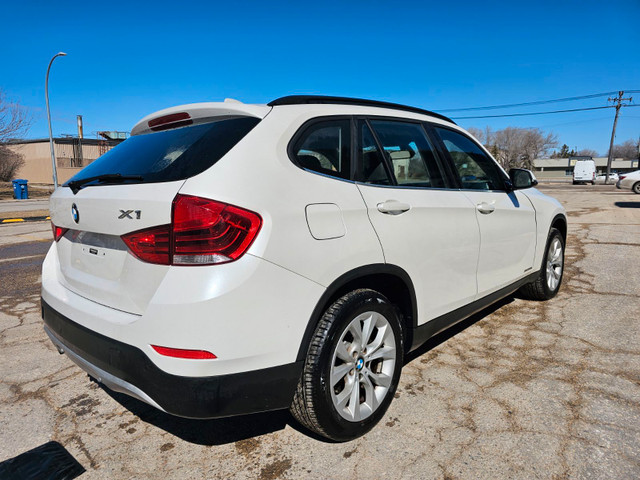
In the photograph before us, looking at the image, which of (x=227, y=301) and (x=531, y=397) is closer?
(x=227, y=301)

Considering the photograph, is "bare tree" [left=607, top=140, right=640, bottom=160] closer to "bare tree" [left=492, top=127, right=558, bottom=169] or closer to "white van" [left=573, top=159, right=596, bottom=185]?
"bare tree" [left=492, top=127, right=558, bottom=169]

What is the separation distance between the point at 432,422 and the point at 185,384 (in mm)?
1404

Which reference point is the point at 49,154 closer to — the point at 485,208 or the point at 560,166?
the point at 485,208

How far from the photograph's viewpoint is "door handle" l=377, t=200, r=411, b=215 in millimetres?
2221

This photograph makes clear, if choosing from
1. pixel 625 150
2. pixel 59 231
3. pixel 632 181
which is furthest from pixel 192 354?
pixel 625 150

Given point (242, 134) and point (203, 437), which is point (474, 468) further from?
point (242, 134)

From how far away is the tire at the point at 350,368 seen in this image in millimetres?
1930

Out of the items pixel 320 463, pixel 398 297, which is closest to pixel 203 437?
pixel 320 463

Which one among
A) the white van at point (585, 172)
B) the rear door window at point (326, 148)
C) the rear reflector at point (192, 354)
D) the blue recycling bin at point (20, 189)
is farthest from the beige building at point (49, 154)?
the rear reflector at point (192, 354)

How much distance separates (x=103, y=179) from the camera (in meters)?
2.04

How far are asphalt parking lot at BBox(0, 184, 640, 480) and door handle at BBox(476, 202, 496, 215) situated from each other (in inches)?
42.3

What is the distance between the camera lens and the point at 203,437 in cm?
230

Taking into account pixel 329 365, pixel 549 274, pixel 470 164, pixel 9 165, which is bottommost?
pixel 549 274

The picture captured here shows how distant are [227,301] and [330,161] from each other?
915 millimetres
